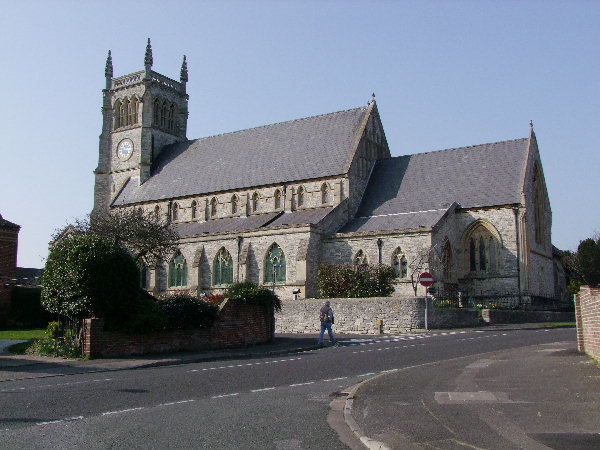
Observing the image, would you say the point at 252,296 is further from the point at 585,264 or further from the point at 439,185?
the point at 585,264

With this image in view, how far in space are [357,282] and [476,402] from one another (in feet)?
83.0

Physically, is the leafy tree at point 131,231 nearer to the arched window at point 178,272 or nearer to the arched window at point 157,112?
the arched window at point 178,272

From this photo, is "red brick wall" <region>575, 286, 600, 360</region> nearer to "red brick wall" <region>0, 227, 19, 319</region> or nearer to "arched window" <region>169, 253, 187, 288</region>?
"red brick wall" <region>0, 227, 19, 319</region>

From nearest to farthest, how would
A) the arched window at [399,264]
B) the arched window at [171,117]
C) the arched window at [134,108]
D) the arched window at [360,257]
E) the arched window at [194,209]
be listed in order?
the arched window at [399,264], the arched window at [360,257], the arched window at [194,209], the arched window at [134,108], the arched window at [171,117]

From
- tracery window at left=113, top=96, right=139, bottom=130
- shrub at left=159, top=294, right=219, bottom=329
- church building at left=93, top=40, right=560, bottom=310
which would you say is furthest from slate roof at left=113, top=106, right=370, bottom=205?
shrub at left=159, top=294, right=219, bottom=329

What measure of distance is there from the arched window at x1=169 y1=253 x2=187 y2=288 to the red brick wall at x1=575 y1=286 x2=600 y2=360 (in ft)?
112

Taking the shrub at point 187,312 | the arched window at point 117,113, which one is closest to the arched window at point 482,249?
the shrub at point 187,312

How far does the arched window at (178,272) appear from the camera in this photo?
1879 inches

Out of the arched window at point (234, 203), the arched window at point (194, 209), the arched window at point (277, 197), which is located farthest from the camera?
the arched window at point (194, 209)

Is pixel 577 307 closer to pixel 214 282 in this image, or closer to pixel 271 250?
pixel 271 250

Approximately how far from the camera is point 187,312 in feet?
71.3

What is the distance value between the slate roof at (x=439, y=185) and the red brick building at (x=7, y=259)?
67.0 ft

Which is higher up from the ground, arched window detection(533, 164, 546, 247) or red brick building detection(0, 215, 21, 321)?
arched window detection(533, 164, 546, 247)

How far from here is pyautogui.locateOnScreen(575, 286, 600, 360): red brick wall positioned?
14.3 metres
